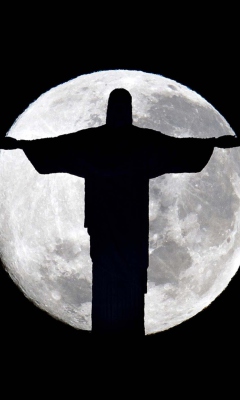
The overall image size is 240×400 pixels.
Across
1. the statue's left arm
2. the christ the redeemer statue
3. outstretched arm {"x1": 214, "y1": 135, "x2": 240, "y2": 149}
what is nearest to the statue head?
the christ the redeemer statue

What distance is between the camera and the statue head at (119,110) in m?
6.71

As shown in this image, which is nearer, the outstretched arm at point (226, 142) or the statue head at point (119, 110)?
the statue head at point (119, 110)

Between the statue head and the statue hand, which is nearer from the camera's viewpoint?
the statue head

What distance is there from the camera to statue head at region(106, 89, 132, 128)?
671 centimetres

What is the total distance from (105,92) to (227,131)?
1.42 metres

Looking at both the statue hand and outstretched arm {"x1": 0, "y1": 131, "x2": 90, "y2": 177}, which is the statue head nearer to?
outstretched arm {"x1": 0, "y1": 131, "x2": 90, "y2": 177}

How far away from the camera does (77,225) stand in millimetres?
7301

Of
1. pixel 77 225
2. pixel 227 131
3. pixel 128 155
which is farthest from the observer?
pixel 227 131

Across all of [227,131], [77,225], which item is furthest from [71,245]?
[227,131]

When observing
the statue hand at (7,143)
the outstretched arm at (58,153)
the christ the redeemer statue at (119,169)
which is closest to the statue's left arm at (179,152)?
the christ the redeemer statue at (119,169)

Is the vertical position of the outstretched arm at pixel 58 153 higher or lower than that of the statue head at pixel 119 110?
lower

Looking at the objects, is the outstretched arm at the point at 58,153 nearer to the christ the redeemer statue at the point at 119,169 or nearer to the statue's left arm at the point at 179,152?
the christ the redeemer statue at the point at 119,169

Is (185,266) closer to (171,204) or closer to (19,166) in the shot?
(171,204)

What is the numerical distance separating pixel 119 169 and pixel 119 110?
0.55 m
